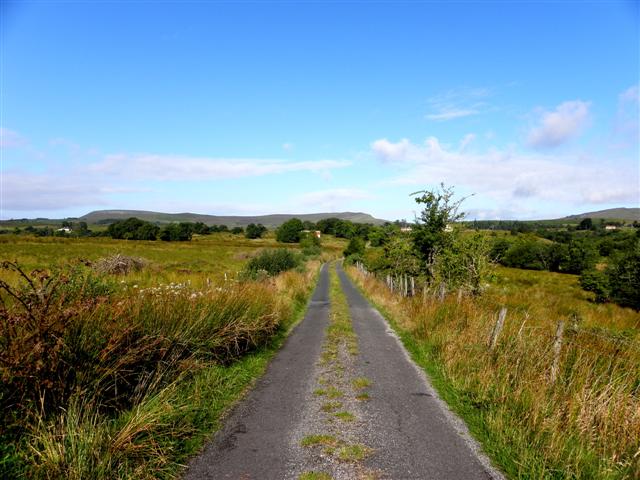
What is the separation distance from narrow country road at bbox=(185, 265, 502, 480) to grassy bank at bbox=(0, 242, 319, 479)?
1.41ft

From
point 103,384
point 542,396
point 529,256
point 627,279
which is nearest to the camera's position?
point 103,384

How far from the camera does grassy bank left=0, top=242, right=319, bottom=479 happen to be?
138 inches

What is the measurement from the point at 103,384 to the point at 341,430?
3097mm

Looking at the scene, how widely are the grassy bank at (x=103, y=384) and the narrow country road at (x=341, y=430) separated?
429mm

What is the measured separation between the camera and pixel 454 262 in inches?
583

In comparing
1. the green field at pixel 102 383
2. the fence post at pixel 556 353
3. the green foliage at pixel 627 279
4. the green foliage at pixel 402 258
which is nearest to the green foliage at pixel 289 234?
the green foliage at pixel 402 258

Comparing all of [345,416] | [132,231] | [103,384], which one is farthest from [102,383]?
[132,231]

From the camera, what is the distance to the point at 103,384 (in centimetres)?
448

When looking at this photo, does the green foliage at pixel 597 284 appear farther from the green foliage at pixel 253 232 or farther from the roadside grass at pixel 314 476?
the green foliage at pixel 253 232

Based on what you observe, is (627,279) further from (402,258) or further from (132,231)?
(132,231)

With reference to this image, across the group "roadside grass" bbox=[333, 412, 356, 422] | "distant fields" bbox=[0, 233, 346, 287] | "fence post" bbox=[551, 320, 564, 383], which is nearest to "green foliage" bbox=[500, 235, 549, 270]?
"distant fields" bbox=[0, 233, 346, 287]

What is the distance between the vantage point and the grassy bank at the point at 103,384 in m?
3.51

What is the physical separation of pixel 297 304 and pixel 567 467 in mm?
13615

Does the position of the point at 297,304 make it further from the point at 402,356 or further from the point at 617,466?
the point at 617,466
